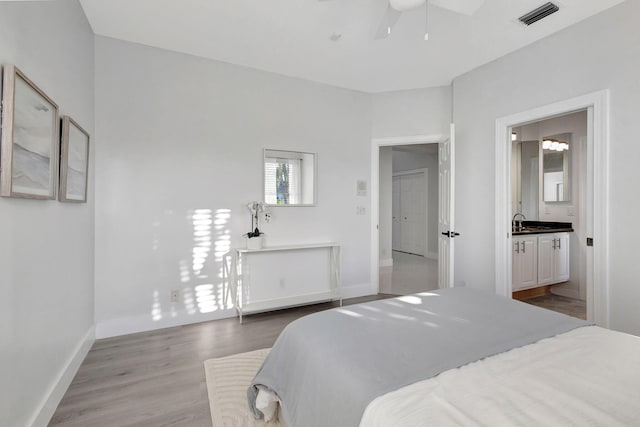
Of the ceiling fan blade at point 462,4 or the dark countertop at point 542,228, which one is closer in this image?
the ceiling fan blade at point 462,4

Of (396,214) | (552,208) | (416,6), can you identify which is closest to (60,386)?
(416,6)

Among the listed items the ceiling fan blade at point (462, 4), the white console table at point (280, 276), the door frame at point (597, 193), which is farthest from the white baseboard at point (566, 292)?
the ceiling fan blade at point (462, 4)

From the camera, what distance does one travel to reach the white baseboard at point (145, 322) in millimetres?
2811

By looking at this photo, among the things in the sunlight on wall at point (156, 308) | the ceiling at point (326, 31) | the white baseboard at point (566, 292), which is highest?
the ceiling at point (326, 31)

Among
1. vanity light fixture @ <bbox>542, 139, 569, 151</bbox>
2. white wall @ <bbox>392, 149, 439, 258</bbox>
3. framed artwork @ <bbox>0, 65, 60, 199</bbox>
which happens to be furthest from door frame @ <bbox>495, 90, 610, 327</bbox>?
white wall @ <bbox>392, 149, 439, 258</bbox>

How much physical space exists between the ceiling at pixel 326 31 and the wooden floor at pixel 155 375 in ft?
9.07

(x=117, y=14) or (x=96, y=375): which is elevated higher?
(x=117, y=14)

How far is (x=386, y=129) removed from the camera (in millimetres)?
4145

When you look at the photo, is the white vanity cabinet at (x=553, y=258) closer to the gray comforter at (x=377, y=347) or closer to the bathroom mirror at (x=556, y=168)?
the bathroom mirror at (x=556, y=168)

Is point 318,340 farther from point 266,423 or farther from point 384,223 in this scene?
point 384,223

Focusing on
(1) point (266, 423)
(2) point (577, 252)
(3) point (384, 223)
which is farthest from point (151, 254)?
(2) point (577, 252)

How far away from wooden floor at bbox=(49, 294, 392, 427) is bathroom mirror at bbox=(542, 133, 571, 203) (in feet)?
13.6

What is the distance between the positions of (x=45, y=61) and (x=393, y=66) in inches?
118

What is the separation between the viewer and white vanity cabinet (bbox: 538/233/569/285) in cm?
402
